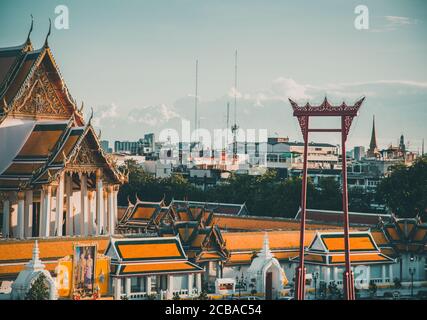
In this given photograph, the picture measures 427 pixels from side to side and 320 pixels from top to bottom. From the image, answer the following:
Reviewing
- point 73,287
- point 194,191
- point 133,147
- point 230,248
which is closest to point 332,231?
point 230,248

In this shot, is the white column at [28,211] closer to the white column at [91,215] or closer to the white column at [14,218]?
the white column at [14,218]

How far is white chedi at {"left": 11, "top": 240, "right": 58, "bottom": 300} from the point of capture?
125 ft

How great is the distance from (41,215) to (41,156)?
305 cm

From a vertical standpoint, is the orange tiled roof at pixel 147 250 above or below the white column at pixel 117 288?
above

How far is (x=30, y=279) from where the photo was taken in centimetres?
3831

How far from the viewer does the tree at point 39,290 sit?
37906 mm

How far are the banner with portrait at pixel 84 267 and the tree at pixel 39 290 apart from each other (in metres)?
1.77

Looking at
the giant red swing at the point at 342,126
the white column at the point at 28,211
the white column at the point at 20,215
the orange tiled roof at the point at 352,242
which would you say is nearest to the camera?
the giant red swing at the point at 342,126

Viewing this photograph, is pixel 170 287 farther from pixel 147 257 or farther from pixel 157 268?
pixel 147 257

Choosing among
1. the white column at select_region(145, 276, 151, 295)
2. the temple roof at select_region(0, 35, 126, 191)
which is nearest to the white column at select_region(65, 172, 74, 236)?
the temple roof at select_region(0, 35, 126, 191)

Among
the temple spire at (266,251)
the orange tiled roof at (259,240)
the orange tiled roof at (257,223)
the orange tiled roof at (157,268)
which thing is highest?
the orange tiled roof at (257,223)

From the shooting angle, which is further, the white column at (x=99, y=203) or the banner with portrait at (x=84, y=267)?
the white column at (x=99, y=203)

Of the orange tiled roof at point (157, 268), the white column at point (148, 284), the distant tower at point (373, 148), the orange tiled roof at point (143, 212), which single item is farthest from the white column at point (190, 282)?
the distant tower at point (373, 148)

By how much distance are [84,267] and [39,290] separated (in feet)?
7.83
